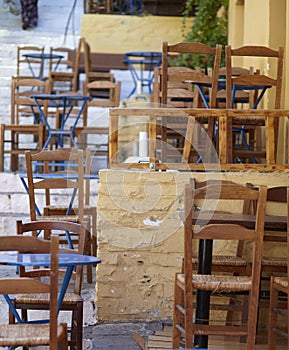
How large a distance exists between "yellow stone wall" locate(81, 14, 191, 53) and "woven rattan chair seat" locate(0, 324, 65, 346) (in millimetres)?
11206

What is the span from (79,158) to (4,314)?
1148 mm

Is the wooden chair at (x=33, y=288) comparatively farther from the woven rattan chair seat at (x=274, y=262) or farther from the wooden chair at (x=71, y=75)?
the wooden chair at (x=71, y=75)

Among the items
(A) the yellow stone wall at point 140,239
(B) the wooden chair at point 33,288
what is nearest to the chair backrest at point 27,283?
(B) the wooden chair at point 33,288

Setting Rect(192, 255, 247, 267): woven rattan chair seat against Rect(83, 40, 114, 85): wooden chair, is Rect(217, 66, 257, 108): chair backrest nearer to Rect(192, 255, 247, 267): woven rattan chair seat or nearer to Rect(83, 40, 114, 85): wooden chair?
Rect(192, 255, 247, 267): woven rattan chair seat

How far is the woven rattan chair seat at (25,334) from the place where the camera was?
332 centimetres

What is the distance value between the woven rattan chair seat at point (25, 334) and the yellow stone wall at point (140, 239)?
1.95 m

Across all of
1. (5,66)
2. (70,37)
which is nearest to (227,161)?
(5,66)

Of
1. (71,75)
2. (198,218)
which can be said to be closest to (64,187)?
(198,218)

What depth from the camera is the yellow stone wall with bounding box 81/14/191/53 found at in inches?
568

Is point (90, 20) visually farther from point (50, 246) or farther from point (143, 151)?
point (50, 246)

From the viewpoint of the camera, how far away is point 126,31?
571 inches

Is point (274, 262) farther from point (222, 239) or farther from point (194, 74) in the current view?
point (194, 74)

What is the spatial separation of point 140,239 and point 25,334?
2.10 m

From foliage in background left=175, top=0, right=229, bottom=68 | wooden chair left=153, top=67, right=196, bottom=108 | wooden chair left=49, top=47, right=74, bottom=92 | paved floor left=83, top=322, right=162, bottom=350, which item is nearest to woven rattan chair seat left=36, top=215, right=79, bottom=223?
paved floor left=83, top=322, right=162, bottom=350
